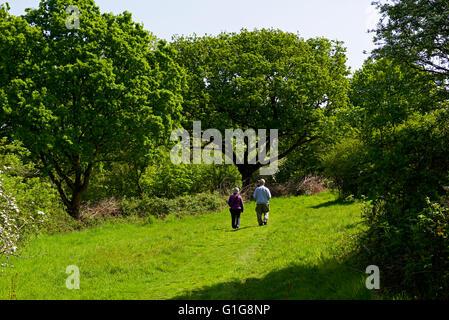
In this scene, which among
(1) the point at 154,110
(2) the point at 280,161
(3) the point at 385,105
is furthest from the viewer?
(2) the point at 280,161

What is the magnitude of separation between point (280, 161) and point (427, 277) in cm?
3479

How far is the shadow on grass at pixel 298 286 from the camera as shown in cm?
742

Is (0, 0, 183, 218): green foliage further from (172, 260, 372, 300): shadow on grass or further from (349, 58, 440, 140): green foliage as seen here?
(349, 58, 440, 140): green foliage

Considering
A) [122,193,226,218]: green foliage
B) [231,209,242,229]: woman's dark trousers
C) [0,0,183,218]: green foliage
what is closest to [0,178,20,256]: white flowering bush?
[231,209,242,229]: woman's dark trousers

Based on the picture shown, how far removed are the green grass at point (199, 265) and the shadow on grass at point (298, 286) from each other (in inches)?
0.9

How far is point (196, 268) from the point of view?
1140 cm

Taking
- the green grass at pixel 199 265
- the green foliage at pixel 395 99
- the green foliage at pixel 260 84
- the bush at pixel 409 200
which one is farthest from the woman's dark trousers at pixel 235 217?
the green foliage at pixel 260 84

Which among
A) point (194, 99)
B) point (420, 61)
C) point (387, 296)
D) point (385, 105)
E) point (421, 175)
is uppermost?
point (194, 99)

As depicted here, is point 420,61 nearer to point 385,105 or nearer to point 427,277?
point 385,105

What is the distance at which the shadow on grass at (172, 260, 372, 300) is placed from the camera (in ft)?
24.3

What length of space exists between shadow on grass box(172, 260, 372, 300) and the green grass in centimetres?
2

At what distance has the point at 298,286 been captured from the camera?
8117mm

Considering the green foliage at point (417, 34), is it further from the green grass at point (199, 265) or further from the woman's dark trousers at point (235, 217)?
the woman's dark trousers at point (235, 217)
